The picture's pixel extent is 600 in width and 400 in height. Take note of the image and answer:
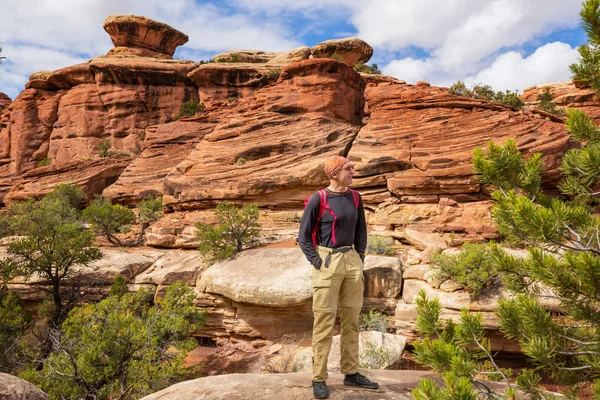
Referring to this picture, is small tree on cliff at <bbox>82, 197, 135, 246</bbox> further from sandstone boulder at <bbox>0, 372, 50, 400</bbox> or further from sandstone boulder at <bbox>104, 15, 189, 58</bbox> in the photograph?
sandstone boulder at <bbox>104, 15, 189, 58</bbox>

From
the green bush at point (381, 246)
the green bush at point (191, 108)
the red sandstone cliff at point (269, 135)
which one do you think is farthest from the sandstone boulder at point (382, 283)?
the green bush at point (191, 108)

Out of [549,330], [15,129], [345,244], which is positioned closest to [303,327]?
[345,244]

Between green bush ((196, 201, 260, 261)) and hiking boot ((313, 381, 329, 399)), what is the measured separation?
28.6 ft

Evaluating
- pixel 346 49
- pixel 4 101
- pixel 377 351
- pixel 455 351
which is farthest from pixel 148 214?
pixel 4 101

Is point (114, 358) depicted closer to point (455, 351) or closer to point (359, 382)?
point (359, 382)

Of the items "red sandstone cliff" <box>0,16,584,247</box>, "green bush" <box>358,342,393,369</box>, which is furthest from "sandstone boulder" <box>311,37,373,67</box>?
"green bush" <box>358,342,393,369</box>

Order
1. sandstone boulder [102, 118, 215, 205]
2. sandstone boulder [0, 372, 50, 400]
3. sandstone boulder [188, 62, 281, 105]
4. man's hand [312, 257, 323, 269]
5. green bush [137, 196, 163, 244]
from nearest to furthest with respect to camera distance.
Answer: man's hand [312, 257, 323, 269], sandstone boulder [0, 372, 50, 400], green bush [137, 196, 163, 244], sandstone boulder [102, 118, 215, 205], sandstone boulder [188, 62, 281, 105]

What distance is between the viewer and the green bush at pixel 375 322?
29.6 feet

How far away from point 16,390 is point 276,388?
366cm

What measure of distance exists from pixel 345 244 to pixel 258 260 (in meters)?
7.86

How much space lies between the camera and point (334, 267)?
148 inches

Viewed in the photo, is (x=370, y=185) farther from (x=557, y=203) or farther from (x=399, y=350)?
(x=557, y=203)

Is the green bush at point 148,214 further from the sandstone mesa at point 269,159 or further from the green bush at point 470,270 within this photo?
the green bush at point 470,270

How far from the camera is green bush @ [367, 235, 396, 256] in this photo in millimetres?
11688
